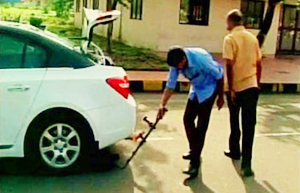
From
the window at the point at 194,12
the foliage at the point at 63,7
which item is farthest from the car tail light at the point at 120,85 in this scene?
the foliage at the point at 63,7

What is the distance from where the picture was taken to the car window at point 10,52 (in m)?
4.37

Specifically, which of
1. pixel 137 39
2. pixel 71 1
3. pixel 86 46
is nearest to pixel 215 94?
pixel 86 46

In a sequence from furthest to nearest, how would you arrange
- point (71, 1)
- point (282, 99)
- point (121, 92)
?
1. point (71, 1)
2. point (282, 99)
3. point (121, 92)

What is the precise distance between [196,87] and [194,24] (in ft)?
45.8

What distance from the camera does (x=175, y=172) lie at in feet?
15.7

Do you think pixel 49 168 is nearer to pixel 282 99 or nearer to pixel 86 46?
pixel 86 46

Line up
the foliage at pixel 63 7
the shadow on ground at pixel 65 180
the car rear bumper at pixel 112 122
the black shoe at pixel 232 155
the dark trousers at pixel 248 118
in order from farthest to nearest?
1. the foliage at pixel 63 7
2. the black shoe at pixel 232 155
3. the dark trousers at pixel 248 118
4. the car rear bumper at pixel 112 122
5. the shadow on ground at pixel 65 180

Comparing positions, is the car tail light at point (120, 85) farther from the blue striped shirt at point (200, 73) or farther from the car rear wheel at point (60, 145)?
the car rear wheel at point (60, 145)

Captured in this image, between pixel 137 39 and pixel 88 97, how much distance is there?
46.4 feet

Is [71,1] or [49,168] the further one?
[71,1]

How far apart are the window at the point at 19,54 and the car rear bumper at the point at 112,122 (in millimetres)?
747

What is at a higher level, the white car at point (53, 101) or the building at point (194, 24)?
the building at point (194, 24)

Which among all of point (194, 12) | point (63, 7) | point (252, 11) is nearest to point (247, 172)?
point (194, 12)

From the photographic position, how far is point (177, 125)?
7016mm
